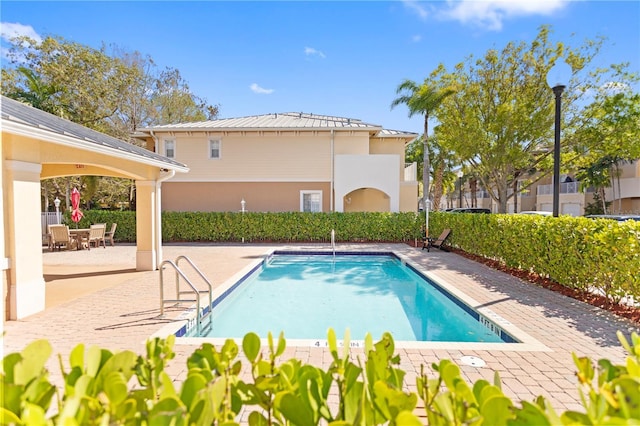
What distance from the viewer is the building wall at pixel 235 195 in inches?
805

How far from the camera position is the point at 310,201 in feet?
67.2

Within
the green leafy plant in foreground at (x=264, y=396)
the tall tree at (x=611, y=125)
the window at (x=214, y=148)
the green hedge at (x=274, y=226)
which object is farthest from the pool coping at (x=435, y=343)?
the window at (x=214, y=148)

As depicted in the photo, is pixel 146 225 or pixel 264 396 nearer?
pixel 264 396

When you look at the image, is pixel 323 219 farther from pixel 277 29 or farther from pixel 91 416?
pixel 91 416

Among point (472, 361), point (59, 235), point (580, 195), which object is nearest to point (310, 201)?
point (59, 235)

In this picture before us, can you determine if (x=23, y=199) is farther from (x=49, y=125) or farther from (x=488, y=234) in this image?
(x=488, y=234)

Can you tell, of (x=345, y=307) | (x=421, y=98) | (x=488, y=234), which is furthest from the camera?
(x=421, y=98)

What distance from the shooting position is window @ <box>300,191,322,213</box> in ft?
66.9

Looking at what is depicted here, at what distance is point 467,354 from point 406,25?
9509 mm

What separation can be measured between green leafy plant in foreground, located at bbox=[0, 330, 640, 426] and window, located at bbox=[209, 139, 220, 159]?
795 inches

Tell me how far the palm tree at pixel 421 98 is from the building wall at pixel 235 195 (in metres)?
7.17

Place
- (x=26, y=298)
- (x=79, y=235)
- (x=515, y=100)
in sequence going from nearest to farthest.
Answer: (x=26, y=298), (x=79, y=235), (x=515, y=100)

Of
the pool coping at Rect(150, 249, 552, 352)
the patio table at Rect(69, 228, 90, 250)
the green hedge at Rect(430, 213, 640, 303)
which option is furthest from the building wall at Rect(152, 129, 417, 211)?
the pool coping at Rect(150, 249, 552, 352)

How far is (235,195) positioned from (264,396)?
19.8 m
